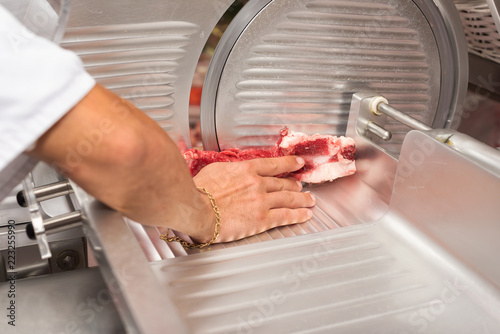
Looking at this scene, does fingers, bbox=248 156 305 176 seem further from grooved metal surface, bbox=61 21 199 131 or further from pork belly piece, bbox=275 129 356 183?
grooved metal surface, bbox=61 21 199 131

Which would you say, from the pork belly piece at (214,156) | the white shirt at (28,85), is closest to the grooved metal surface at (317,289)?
the pork belly piece at (214,156)

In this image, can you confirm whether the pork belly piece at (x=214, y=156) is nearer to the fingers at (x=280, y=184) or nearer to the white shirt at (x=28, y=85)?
the fingers at (x=280, y=184)

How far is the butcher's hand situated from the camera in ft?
4.26

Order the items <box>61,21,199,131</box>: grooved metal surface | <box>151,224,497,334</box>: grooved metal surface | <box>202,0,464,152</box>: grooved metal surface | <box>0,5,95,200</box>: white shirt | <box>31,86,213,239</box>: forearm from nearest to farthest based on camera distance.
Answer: <box>0,5,95,200</box>: white shirt, <box>31,86,213,239</box>: forearm, <box>151,224,497,334</box>: grooved metal surface, <box>61,21,199,131</box>: grooved metal surface, <box>202,0,464,152</box>: grooved metal surface

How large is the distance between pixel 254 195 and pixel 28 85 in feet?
2.59

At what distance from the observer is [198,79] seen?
4.56 feet

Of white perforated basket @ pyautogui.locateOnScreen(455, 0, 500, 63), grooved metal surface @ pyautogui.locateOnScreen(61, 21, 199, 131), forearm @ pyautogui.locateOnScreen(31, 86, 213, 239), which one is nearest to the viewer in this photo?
forearm @ pyautogui.locateOnScreen(31, 86, 213, 239)

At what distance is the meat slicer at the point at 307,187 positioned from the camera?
98 cm

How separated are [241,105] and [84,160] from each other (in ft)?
2.38

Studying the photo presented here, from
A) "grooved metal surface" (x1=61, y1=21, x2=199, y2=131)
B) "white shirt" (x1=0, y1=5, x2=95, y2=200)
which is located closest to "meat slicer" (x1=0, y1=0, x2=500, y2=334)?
"grooved metal surface" (x1=61, y1=21, x2=199, y2=131)

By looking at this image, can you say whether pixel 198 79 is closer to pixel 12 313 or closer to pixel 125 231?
pixel 125 231

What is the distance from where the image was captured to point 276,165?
1.44 m

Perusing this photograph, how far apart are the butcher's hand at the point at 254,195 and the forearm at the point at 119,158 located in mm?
274

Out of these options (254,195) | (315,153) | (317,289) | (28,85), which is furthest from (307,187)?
(28,85)
